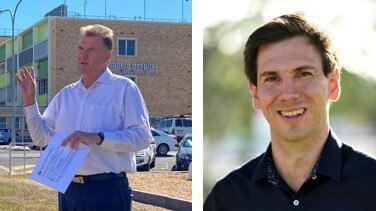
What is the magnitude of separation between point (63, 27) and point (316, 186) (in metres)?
1.86

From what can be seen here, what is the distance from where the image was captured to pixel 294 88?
174 centimetres

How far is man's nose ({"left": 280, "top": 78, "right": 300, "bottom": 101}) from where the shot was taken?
174 cm

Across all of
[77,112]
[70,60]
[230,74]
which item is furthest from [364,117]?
[70,60]

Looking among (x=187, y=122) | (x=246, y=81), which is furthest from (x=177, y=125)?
(x=246, y=81)

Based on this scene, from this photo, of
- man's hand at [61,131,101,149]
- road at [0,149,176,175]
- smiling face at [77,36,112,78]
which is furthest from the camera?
road at [0,149,176,175]

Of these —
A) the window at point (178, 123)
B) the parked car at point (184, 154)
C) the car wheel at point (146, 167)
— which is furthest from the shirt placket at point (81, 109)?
the car wheel at point (146, 167)

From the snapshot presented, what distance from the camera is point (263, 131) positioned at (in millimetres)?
1888

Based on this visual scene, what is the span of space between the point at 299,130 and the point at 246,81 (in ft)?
0.71

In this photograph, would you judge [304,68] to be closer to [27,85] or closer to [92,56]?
[92,56]

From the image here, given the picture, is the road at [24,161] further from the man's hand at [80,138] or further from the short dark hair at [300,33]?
the short dark hair at [300,33]

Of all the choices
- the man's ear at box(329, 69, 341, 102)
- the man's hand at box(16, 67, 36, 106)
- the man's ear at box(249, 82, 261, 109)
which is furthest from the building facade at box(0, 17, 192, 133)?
the man's ear at box(329, 69, 341, 102)

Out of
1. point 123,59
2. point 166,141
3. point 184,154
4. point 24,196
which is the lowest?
point 24,196

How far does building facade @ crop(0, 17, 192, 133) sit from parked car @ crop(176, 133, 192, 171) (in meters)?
0.65

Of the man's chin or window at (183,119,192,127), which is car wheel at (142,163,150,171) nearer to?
window at (183,119,192,127)
